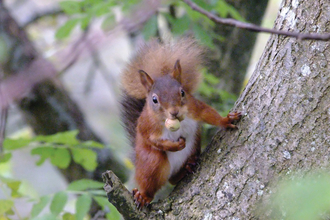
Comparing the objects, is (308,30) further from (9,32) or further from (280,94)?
(9,32)

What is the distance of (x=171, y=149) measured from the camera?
1.84 m

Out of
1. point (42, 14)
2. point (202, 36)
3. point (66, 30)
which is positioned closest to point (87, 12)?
point (66, 30)

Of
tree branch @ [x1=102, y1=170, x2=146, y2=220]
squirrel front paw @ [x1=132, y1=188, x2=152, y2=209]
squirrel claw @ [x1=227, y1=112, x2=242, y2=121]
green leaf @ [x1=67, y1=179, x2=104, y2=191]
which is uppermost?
squirrel claw @ [x1=227, y1=112, x2=242, y2=121]

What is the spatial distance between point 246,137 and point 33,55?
223cm

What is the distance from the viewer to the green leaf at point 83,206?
1979mm

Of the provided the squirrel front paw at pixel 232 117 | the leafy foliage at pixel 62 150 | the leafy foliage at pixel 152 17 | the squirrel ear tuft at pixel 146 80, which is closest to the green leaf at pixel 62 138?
the leafy foliage at pixel 62 150

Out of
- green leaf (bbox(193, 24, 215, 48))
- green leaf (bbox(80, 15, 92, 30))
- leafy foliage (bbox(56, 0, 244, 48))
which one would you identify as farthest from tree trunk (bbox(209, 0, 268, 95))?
green leaf (bbox(80, 15, 92, 30))

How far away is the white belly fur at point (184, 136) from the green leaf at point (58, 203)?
545 millimetres

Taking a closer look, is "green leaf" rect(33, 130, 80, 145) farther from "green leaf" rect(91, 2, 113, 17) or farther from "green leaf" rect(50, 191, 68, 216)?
"green leaf" rect(91, 2, 113, 17)

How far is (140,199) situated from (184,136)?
0.38 m

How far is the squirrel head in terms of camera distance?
6.07ft

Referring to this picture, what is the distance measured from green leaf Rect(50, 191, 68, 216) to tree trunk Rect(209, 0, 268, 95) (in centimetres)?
177

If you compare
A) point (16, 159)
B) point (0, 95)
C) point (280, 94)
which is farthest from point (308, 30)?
point (16, 159)

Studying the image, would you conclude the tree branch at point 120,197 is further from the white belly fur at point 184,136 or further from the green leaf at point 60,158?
the green leaf at point 60,158
